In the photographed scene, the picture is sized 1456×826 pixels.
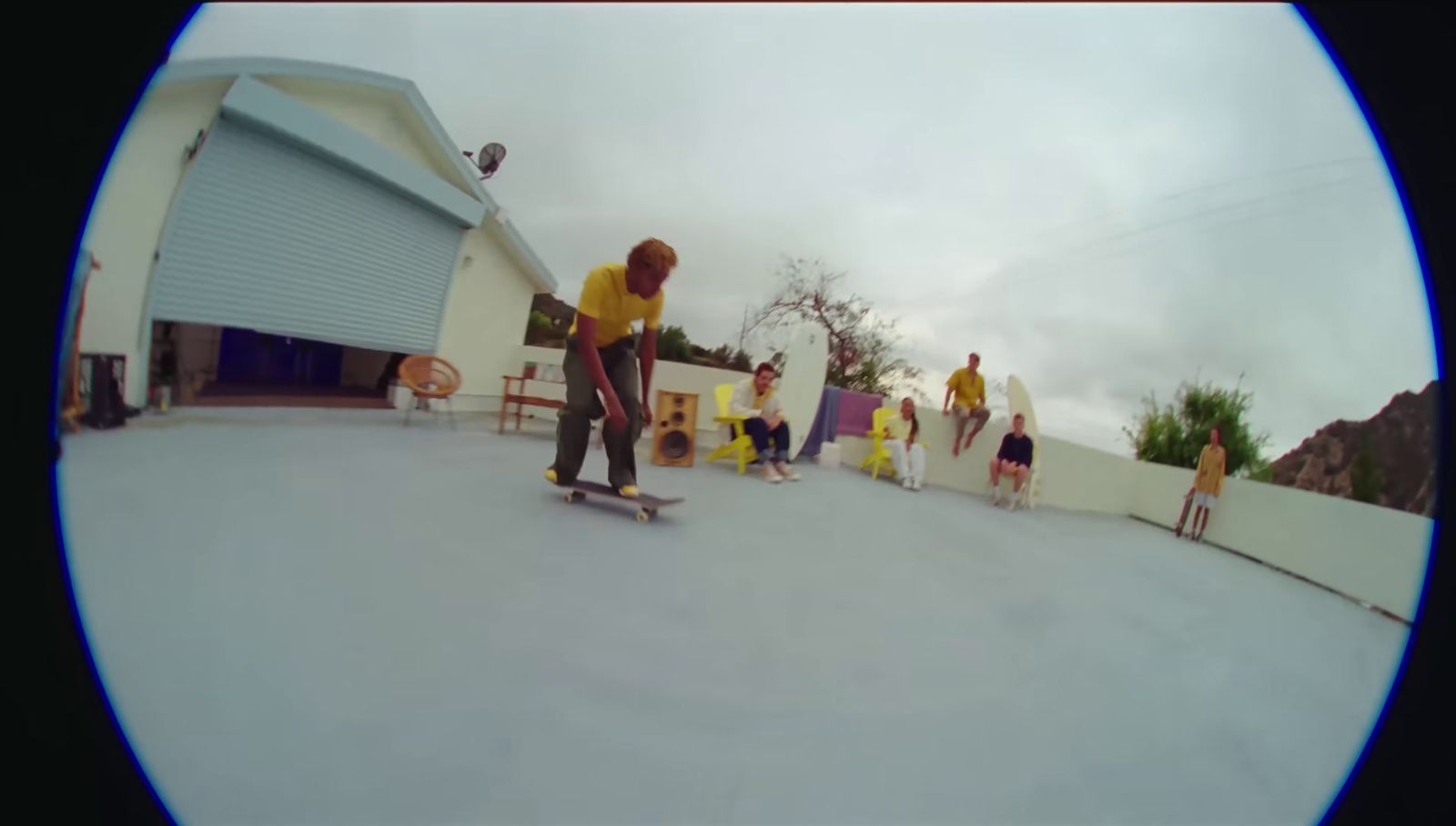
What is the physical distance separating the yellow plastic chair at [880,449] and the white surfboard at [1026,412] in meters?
0.17

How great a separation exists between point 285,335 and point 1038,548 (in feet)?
4.35

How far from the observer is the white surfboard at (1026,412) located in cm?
93

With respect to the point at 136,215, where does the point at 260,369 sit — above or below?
below

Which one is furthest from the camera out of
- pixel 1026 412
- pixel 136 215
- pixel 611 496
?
pixel 611 496

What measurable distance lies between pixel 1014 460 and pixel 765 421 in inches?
18.2

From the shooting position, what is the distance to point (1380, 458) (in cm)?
79

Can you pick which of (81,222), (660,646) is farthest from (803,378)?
(81,222)

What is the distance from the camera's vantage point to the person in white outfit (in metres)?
1.04

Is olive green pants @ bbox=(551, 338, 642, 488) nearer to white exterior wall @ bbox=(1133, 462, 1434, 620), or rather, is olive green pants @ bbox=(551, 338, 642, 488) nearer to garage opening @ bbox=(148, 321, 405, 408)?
garage opening @ bbox=(148, 321, 405, 408)

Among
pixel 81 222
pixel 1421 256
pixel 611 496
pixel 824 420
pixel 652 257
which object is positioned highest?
pixel 1421 256

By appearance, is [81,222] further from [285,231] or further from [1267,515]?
[1267,515]

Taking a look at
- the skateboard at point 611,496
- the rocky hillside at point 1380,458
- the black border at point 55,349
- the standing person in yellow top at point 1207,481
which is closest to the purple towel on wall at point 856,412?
the skateboard at point 611,496

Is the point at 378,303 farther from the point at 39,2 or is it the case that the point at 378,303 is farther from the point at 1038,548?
the point at 1038,548

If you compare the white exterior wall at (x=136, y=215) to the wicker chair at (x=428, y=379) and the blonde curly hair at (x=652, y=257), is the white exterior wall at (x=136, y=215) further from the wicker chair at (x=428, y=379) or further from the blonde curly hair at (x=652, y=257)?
the blonde curly hair at (x=652, y=257)
